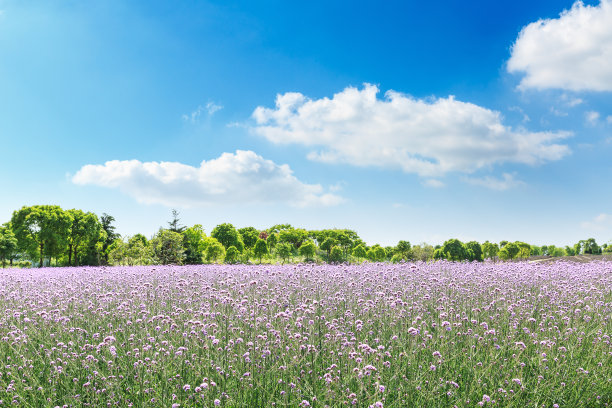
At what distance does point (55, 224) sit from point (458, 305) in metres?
45.5

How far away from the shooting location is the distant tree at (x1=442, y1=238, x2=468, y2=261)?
176 ft

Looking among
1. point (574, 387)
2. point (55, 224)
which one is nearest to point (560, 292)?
point (574, 387)

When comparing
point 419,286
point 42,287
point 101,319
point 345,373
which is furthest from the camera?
point 42,287

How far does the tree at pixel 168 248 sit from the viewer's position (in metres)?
29.8

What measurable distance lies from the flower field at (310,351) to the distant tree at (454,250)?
1920 inches

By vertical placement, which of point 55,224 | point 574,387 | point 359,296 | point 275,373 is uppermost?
point 55,224

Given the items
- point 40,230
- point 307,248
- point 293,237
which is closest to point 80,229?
point 40,230

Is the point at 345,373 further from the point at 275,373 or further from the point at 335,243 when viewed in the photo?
the point at 335,243

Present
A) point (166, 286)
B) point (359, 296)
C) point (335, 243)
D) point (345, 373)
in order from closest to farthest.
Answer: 1. point (345, 373)
2. point (359, 296)
3. point (166, 286)
4. point (335, 243)

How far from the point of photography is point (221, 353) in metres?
4.52

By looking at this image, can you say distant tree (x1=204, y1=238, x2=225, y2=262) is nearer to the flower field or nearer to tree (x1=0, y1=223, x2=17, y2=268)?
tree (x1=0, y1=223, x2=17, y2=268)

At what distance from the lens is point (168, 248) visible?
1206 inches

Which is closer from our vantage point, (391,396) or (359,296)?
(391,396)

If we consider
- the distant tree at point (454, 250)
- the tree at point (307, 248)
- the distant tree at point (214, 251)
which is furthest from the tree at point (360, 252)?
the distant tree at point (214, 251)
